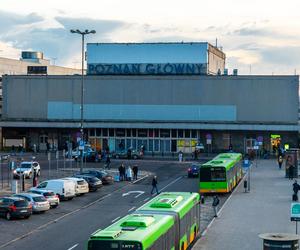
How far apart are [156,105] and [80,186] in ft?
159

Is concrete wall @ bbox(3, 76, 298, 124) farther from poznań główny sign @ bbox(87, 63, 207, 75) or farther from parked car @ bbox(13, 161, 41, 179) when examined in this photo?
parked car @ bbox(13, 161, 41, 179)

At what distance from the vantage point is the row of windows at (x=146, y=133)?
9262 cm

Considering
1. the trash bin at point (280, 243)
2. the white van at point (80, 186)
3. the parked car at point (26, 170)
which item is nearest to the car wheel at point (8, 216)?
the white van at point (80, 186)

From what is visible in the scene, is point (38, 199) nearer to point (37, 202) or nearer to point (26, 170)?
point (37, 202)

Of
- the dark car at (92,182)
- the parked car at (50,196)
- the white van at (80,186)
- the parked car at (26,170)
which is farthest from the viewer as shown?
the parked car at (26,170)

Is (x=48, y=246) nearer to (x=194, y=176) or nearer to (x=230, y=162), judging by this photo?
(x=230, y=162)

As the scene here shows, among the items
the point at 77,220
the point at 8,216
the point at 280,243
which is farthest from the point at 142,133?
the point at 280,243

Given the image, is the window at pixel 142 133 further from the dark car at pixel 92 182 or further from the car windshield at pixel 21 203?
the car windshield at pixel 21 203

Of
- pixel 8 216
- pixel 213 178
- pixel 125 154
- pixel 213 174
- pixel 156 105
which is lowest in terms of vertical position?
pixel 8 216

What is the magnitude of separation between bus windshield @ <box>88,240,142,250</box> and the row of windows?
242ft

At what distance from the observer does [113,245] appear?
18.5 meters

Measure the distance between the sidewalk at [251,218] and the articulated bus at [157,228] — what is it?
140 centimetres

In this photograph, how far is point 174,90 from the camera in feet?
305

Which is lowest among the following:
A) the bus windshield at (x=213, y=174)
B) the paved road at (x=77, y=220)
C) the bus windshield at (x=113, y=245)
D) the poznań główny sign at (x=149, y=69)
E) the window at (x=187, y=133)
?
the paved road at (x=77, y=220)
